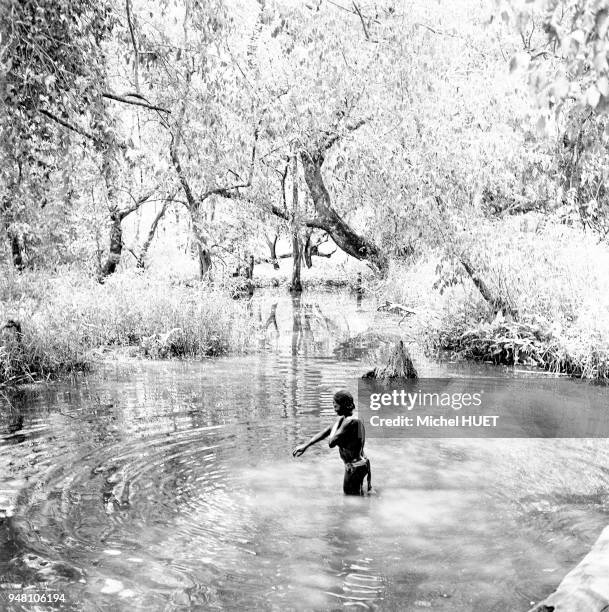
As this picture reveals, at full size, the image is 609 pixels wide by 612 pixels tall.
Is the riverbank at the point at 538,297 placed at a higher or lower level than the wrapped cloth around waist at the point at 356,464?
higher

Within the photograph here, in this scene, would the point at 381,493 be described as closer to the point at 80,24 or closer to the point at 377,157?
the point at 80,24

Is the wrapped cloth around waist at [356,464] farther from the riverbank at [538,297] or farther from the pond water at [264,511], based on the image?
the riverbank at [538,297]

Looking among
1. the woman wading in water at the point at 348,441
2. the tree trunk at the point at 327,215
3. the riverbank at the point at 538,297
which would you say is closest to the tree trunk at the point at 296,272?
the tree trunk at the point at 327,215

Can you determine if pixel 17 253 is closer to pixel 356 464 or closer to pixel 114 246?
pixel 114 246

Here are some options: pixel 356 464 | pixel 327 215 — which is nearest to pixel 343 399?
pixel 356 464

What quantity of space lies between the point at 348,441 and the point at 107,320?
34.7 feet

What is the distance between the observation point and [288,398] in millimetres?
11633

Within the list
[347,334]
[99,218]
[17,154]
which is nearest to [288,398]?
[17,154]

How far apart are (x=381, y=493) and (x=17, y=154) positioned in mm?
5629

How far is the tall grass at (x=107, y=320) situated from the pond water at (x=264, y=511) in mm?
1640

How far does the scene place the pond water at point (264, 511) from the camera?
17.2ft

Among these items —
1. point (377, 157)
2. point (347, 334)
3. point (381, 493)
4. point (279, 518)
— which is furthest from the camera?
point (347, 334)

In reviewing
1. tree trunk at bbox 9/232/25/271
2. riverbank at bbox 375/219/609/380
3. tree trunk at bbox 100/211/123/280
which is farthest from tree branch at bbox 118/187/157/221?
riverbank at bbox 375/219/609/380

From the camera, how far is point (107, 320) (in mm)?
16172
